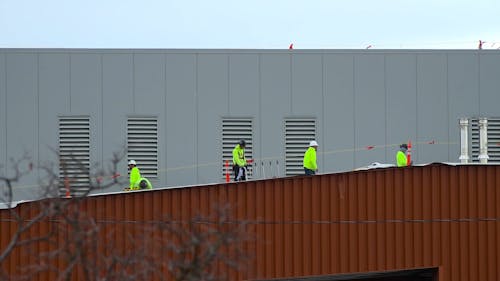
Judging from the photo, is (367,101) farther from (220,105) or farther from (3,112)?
(3,112)

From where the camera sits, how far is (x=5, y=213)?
68.1 feet

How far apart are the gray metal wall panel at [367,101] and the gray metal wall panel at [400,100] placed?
0.78 feet

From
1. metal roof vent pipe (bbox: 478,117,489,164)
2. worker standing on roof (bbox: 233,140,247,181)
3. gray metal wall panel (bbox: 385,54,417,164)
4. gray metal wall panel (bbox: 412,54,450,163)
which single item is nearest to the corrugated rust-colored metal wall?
metal roof vent pipe (bbox: 478,117,489,164)

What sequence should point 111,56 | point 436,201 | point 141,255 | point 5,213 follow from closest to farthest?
point 141,255, point 5,213, point 436,201, point 111,56

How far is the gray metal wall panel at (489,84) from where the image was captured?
2981cm

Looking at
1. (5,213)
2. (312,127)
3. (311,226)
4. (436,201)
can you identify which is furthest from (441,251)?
(5,213)

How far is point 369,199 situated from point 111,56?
10.7 metres

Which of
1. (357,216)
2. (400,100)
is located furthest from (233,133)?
(357,216)

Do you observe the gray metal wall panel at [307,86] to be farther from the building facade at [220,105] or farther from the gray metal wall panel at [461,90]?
the gray metal wall panel at [461,90]

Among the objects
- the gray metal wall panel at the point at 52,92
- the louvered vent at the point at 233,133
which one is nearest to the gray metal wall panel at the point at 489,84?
the louvered vent at the point at 233,133

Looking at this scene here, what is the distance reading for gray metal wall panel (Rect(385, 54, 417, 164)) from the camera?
29438mm

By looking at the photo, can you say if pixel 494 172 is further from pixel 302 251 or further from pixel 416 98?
pixel 416 98

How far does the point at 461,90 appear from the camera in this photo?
29.8 metres

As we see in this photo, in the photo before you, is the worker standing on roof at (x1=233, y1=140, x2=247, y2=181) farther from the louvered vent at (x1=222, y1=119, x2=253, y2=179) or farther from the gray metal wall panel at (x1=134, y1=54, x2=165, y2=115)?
the gray metal wall panel at (x1=134, y1=54, x2=165, y2=115)
